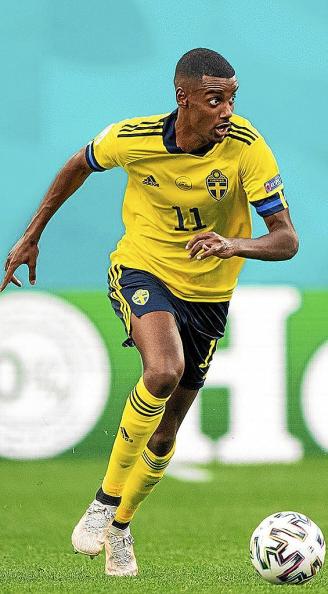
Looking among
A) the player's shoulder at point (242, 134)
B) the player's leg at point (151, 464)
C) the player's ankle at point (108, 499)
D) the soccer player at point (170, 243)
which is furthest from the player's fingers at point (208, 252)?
the player's ankle at point (108, 499)

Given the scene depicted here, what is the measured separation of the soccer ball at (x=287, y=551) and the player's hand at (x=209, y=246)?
1202mm

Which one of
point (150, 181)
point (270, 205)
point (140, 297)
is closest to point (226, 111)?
point (270, 205)

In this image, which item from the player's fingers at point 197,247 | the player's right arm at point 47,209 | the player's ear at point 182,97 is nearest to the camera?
the player's fingers at point 197,247

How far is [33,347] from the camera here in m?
9.23

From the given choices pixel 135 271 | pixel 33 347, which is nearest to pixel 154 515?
pixel 33 347

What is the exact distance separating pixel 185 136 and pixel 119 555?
1944 millimetres

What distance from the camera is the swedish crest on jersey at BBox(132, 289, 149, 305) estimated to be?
243 inches

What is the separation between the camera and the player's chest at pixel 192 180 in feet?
20.3

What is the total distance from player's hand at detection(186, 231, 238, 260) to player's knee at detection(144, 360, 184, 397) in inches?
21.6

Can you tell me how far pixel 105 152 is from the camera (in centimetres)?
643

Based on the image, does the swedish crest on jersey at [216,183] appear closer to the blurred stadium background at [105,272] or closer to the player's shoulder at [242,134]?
the player's shoulder at [242,134]

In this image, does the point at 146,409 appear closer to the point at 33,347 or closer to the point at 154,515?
the point at 154,515

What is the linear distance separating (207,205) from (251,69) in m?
3.80

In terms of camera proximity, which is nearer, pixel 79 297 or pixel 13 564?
pixel 13 564
